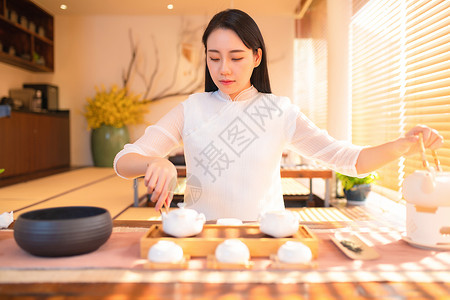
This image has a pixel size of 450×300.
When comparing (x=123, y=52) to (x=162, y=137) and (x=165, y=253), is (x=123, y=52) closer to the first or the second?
(x=162, y=137)

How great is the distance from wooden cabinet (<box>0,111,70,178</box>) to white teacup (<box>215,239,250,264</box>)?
4841 millimetres

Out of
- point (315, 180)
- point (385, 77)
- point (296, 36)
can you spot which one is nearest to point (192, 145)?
point (385, 77)

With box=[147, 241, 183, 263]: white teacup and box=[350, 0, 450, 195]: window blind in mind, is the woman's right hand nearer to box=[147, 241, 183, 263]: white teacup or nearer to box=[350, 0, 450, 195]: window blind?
box=[147, 241, 183, 263]: white teacup

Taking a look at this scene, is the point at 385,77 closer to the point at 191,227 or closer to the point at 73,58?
the point at 191,227

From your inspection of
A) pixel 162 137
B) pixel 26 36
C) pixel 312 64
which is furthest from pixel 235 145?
pixel 26 36

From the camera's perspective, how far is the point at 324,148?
4.04 ft

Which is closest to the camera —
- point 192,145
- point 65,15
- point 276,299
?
point 276,299

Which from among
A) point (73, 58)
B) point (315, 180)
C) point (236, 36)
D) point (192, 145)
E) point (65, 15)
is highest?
point (65, 15)

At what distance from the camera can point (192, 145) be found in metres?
1.39

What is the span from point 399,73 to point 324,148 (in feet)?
6.67

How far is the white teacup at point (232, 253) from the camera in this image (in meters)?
0.65

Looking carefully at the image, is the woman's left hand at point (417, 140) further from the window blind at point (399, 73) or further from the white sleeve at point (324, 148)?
the window blind at point (399, 73)

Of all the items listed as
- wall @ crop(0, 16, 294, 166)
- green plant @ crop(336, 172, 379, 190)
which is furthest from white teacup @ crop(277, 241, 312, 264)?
wall @ crop(0, 16, 294, 166)

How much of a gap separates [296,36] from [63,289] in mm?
6819
